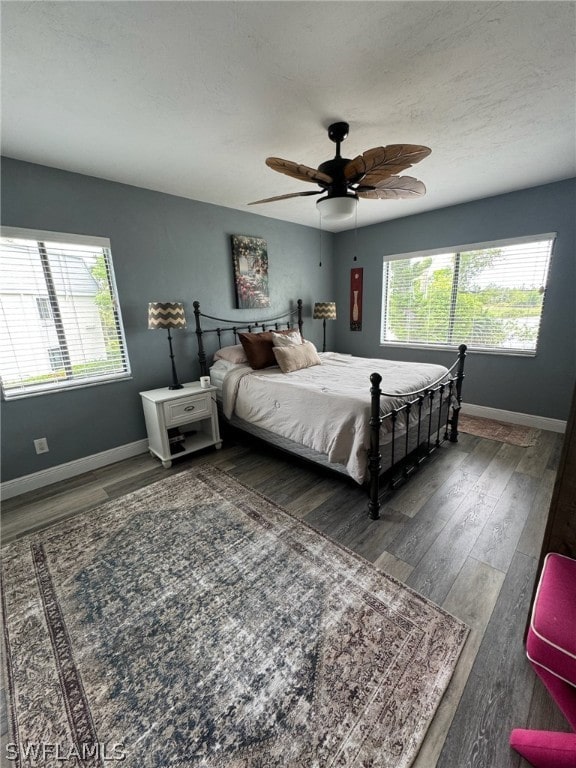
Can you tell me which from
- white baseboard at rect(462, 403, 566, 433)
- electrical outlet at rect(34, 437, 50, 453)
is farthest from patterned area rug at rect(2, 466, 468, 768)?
white baseboard at rect(462, 403, 566, 433)

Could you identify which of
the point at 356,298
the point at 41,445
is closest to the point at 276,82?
the point at 41,445

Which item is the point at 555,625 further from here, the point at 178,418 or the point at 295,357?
the point at 178,418

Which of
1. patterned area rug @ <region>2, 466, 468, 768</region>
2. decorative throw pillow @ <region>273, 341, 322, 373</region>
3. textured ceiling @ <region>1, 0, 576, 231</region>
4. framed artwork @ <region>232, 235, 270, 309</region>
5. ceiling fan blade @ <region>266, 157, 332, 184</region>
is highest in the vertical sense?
textured ceiling @ <region>1, 0, 576, 231</region>

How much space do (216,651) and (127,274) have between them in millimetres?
2988

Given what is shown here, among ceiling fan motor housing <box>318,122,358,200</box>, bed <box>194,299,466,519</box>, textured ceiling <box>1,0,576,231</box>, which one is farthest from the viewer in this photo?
bed <box>194,299,466,519</box>

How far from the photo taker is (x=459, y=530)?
199cm

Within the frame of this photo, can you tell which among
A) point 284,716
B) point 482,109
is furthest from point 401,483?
point 482,109

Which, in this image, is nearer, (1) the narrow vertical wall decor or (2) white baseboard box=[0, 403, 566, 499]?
(2) white baseboard box=[0, 403, 566, 499]

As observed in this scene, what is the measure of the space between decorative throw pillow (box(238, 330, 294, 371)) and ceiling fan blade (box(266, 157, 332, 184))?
169cm

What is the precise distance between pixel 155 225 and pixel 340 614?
3491mm

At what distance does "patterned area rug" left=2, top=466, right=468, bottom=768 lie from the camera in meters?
1.05

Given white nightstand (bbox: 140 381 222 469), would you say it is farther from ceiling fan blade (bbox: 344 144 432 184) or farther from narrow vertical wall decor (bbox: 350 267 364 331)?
narrow vertical wall decor (bbox: 350 267 364 331)

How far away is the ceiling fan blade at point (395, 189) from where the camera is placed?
2025 millimetres

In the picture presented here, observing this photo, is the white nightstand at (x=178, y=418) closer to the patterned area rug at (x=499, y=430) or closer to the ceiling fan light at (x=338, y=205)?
the ceiling fan light at (x=338, y=205)
